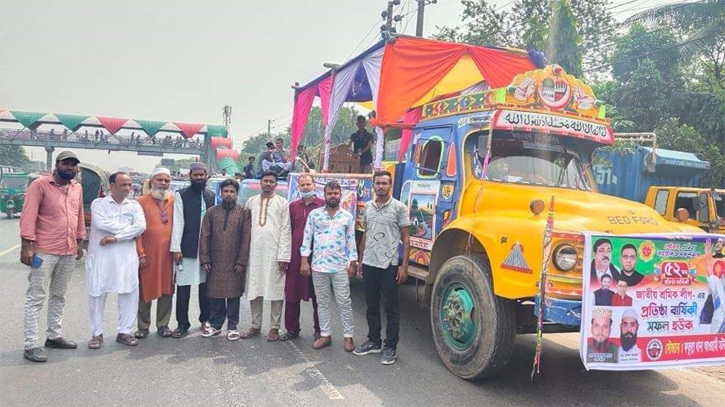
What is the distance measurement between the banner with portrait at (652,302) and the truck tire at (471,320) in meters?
0.69

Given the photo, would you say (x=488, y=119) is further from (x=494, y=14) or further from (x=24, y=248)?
(x=494, y=14)

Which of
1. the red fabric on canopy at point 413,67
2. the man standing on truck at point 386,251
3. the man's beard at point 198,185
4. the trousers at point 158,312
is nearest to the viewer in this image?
the man standing on truck at point 386,251

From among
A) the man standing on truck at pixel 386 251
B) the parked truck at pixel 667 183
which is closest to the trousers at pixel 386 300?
the man standing on truck at pixel 386 251

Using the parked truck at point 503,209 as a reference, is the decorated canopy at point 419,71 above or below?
above

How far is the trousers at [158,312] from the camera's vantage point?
17.8 feet

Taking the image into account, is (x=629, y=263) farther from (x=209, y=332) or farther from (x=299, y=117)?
(x=299, y=117)

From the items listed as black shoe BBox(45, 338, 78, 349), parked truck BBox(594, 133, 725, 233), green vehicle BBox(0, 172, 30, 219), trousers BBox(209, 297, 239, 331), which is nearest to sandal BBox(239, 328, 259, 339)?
trousers BBox(209, 297, 239, 331)

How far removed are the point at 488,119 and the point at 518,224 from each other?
4.47 ft

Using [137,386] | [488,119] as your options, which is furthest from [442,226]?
[137,386]

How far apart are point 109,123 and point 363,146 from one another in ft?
121

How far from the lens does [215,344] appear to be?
17.3ft

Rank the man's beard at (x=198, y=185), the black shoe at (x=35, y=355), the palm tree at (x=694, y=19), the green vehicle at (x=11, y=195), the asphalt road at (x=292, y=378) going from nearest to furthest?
the asphalt road at (x=292, y=378) < the black shoe at (x=35, y=355) < the man's beard at (x=198, y=185) < the palm tree at (x=694, y=19) < the green vehicle at (x=11, y=195)

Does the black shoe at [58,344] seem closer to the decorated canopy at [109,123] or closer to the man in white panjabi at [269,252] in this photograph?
the man in white panjabi at [269,252]

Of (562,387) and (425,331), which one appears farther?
(425,331)
